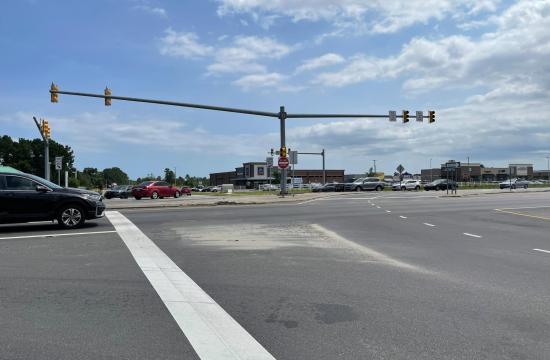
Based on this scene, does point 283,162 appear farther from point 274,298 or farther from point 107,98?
point 274,298

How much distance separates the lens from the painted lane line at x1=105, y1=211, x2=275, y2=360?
4.33 metres

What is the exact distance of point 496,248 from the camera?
10.6 metres

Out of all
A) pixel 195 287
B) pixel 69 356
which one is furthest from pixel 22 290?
pixel 69 356

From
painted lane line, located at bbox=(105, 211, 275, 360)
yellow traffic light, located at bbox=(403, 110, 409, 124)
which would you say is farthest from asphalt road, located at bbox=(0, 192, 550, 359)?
yellow traffic light, located at bbox=(403, 110, 409, 124)

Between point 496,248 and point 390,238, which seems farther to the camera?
point 390,238

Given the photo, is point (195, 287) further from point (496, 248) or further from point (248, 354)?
point (496, 248)

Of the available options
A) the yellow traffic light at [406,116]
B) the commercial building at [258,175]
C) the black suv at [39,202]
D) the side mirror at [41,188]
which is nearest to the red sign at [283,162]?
the yellow traffic light at [406,116]

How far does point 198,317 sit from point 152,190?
121ft

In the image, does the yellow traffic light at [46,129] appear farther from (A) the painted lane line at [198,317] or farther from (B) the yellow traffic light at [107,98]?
(A) the painted lane line at [198,317]

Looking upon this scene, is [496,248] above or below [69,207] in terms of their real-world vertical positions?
below

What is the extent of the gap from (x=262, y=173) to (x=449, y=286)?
146569 mm

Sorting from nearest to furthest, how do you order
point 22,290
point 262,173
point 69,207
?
1. point 22,290
2. point 69,207
3. point 262,173

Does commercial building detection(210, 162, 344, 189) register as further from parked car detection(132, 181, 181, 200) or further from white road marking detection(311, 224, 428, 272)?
white road marking detection(311, 224, 428, 272)

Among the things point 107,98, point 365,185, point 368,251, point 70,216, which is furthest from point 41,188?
point 365,185
